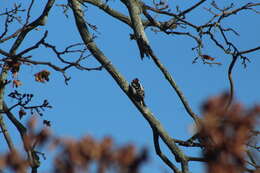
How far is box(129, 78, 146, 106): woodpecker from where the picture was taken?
479 cm

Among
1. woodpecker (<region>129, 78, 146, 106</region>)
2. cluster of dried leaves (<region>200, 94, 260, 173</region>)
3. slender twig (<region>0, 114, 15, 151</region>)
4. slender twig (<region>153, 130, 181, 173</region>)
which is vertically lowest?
cluster of dried leaves (<region>200, 94, 260, 173</region>)

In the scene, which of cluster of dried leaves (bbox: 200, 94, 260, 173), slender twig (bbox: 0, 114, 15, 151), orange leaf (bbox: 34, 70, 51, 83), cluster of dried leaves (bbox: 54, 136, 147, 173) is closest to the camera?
cluster of dried leaves (bbox: 200, 94, 260, 173)

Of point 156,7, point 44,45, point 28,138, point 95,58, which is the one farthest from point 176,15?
point 28,138

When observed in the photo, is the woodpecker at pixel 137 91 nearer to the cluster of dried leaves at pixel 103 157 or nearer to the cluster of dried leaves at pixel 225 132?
the cluster of dried leaves at pixel 103 157

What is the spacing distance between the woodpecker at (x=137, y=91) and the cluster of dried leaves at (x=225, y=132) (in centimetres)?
331

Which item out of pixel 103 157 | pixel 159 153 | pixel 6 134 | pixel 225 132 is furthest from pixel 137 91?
pixel 225 132

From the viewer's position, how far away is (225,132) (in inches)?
56.9

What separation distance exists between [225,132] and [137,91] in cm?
336

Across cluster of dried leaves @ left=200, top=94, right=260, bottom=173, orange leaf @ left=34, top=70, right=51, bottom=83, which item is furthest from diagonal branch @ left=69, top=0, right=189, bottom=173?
cluster of dried leaves @ left=200, top=94, right=260, bottom=173

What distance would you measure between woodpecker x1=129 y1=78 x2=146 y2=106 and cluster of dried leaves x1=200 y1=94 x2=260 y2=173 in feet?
10.9

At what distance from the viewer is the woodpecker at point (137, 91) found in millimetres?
4785

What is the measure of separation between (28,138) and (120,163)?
45 centimetres

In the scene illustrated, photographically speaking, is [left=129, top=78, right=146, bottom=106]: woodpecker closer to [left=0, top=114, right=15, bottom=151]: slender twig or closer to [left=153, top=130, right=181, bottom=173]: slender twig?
[left=153, top=130, right=181, bottom=173]: slender twig

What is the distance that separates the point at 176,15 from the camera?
559 cm
